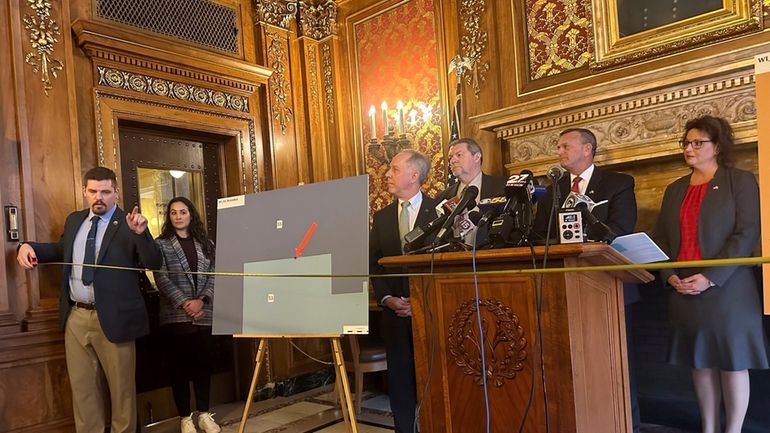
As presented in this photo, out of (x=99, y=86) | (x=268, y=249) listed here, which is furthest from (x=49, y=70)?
(x=268, y=249)

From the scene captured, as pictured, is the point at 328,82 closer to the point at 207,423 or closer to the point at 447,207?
the point at 207,423

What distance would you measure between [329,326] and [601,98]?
192 cm

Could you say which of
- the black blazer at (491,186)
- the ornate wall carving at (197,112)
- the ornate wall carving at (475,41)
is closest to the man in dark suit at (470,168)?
the black blazer at (491,186)

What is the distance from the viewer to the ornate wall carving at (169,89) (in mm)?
3369

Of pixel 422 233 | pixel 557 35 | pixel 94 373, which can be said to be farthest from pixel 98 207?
pixel 557 35

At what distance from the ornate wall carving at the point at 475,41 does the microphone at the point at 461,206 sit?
2.10 m

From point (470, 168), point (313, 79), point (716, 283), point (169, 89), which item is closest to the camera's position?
Answer: point (716, 283)

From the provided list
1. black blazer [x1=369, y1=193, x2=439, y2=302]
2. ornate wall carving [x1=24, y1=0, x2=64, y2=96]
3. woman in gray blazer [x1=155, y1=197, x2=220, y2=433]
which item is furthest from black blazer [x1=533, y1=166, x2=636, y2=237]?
ornate wall carving [x1=24, y1=0, x2=64, y2=96]

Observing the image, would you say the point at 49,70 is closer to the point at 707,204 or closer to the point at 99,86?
the point at 99,86

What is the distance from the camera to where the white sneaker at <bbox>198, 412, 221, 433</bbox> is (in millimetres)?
3168

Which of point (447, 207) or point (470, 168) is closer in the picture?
point (447, 207)

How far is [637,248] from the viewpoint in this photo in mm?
1584

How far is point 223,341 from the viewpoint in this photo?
3.90 m

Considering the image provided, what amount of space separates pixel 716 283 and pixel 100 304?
9.22 ft
